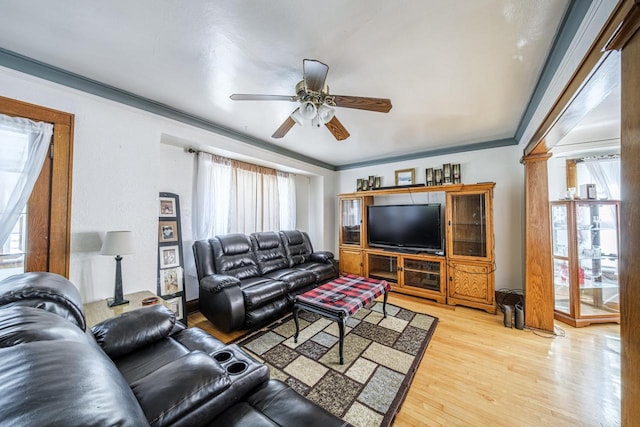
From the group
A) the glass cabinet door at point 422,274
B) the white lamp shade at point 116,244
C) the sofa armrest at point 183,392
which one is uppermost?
the white lamp shade at point 116,244

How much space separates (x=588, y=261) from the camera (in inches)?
111

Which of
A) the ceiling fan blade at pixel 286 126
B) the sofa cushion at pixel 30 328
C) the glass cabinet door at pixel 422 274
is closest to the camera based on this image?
the sofa cushion at pixel 30 328

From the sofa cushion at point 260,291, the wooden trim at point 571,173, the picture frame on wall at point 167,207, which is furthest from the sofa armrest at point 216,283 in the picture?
the wooden trim at point 571,173

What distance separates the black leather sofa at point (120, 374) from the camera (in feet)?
1.44

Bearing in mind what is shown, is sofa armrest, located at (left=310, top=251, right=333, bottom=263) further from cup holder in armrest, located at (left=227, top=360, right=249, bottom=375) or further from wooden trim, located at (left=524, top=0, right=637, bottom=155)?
wooden trim, located at (left=524, top=0, right=637, bottom=155)

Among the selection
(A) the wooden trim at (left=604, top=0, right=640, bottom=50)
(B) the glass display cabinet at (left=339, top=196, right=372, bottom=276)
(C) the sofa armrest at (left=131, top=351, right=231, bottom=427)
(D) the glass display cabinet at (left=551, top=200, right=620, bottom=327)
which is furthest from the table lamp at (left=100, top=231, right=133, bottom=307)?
(D) the glass display cabinet at (left=551, top=200, right=620, bottom=327)

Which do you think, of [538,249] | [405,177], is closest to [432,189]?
[405,177]

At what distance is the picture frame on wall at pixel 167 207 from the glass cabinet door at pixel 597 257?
4947mm

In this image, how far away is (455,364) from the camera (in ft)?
6.76

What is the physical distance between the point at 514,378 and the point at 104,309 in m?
3.39

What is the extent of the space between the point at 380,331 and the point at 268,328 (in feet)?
4.14

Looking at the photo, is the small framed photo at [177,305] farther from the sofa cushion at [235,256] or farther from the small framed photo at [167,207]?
the small framed photo at [167,207]

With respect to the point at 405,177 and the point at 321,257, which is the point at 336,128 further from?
the point at 405,177

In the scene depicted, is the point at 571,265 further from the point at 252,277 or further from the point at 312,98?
the point at 252,277
